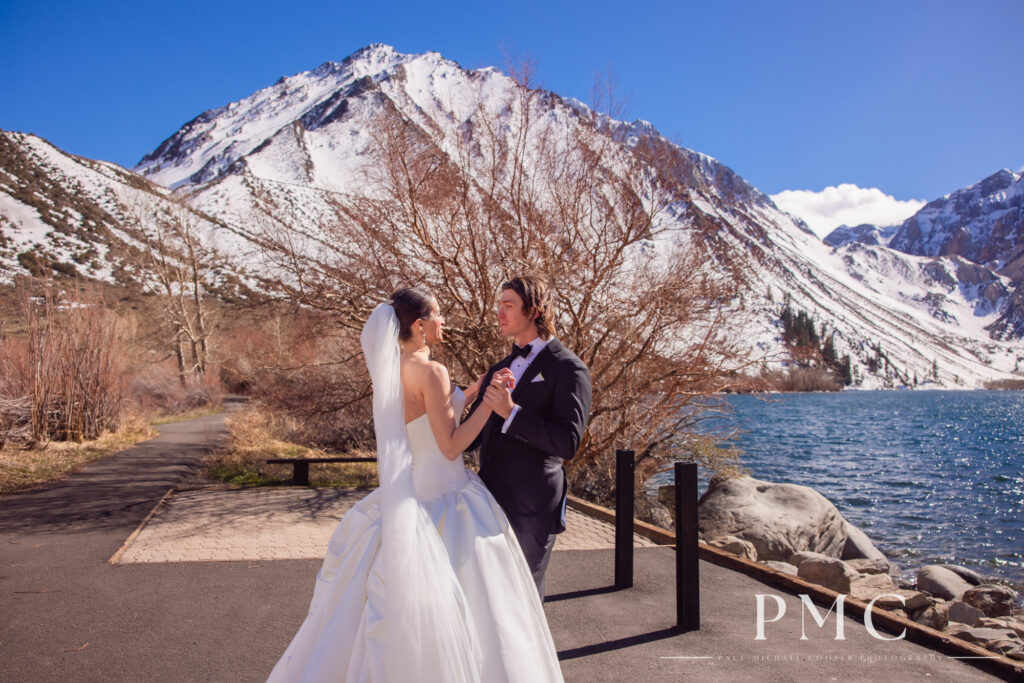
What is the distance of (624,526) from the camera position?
18.6 ft

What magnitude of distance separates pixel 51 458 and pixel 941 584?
13970mm

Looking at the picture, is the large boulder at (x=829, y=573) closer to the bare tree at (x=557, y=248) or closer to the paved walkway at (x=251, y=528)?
the paved walkway at (x=251, y=528)

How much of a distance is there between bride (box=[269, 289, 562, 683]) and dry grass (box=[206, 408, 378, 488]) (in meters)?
8.05

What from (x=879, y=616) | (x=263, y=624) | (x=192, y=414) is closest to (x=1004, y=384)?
(x=192, y=414)

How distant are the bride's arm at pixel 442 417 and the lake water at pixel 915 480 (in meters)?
8.39

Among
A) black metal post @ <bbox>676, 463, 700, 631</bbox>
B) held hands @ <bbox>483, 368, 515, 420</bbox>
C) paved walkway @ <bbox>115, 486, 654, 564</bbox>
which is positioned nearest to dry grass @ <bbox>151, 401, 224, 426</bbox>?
paved walkway @ <bbox>115, 486, 654, 564</bbox>

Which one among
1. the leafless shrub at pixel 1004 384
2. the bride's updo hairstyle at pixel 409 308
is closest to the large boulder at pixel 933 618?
the bride's updo hairstyle at pixel 409 308

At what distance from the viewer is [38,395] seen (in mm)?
12680

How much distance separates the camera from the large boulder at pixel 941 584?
335 inches

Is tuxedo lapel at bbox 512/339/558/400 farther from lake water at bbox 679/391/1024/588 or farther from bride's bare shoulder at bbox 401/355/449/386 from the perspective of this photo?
lake water at bbox 679/391/1024/588

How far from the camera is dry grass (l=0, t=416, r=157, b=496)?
9820 millimetres

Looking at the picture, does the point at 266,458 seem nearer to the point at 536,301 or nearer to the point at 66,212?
the point at 536,301

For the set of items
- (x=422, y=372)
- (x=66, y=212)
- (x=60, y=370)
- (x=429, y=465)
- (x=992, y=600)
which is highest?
(x=66, y=212)

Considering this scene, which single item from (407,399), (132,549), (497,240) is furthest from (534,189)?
(407,399)
